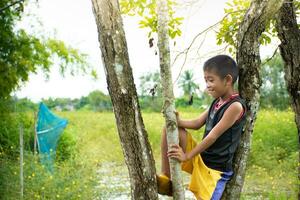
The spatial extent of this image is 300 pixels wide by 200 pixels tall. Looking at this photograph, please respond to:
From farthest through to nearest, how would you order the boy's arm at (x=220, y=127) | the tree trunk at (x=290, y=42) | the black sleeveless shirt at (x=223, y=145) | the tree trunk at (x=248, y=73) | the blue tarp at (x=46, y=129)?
1. the blue tarp at (x=46, y=129)
2. the tree trunk at (x=290, y=42)
3. the tree trunk at (x=248, y=73)
4. the black sleeveless shirt at (x=223, y=145)
5. the boy's arm at (x=220, y=127)

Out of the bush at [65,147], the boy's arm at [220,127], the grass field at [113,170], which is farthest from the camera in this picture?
the bush at [65,147]

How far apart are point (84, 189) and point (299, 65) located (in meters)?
3.05

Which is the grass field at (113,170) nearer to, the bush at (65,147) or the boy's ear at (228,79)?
the bush at (65,147)

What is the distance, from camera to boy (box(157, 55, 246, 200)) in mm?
2322

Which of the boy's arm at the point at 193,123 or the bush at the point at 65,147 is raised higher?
the boy's arm at the point at 193,123

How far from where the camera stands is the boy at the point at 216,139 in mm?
2322

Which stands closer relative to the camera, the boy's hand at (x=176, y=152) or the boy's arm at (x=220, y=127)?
the boy's hand at (x=176, y=152)

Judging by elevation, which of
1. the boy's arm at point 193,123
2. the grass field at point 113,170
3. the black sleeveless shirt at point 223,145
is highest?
the boy's arm at point 193,123

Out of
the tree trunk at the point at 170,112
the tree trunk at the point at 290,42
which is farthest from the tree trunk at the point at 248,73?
the tree trunk at the point at 290,42

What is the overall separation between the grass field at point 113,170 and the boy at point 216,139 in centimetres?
212

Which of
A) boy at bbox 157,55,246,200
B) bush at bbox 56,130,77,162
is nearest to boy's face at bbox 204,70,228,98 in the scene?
boy at bbox 157,55,246,200

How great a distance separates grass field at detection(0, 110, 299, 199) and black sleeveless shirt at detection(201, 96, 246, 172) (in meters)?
2.10

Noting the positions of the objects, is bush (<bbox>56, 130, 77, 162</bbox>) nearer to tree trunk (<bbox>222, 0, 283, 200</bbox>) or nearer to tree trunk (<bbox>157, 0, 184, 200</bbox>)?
tree trunk (<bbox>222, 0, 283, 200</bbox>)

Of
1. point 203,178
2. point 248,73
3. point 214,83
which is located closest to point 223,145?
point 203,178
